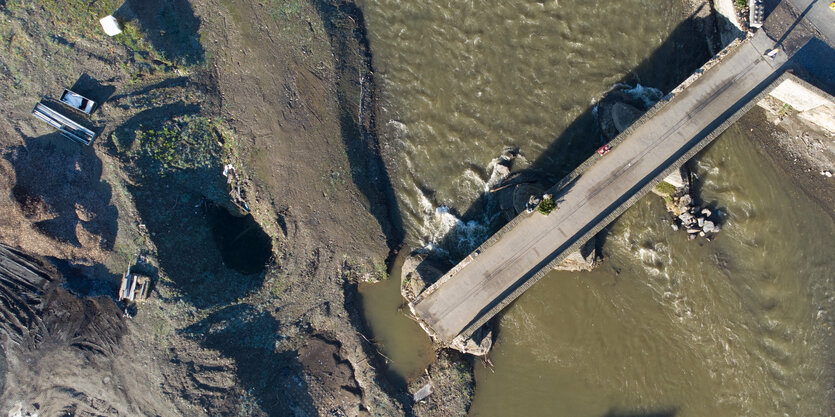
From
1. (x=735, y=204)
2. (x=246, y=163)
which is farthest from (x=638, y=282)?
(x=246, y=163)

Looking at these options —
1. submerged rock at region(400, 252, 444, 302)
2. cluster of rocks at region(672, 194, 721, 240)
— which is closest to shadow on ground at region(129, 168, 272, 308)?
submerged rock at region(400, 252, 444, 302)

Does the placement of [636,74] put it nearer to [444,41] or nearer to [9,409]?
[444,41]

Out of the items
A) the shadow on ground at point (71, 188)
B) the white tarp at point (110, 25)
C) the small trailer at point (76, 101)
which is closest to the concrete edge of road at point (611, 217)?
the shadow on ground at point (71, 188)

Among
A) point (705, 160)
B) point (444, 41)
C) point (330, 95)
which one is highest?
point (444, 41)

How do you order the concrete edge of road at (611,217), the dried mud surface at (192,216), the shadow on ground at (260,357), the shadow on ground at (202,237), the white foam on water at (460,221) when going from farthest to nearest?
1. the white foam on water at (460,221)
2. the shadow on ground at (260,357)
3. the shadow on ground at (202,237)
4. the dried mud surface at (192,216)
5. the concrete edge of road at (611,217)

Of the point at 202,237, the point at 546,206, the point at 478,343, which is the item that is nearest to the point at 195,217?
the point at 202,237

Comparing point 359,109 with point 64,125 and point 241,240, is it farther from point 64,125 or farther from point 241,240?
point 64,125

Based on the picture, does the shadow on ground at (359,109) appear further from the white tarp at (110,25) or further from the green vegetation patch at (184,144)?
the white tarp at (110,25)
